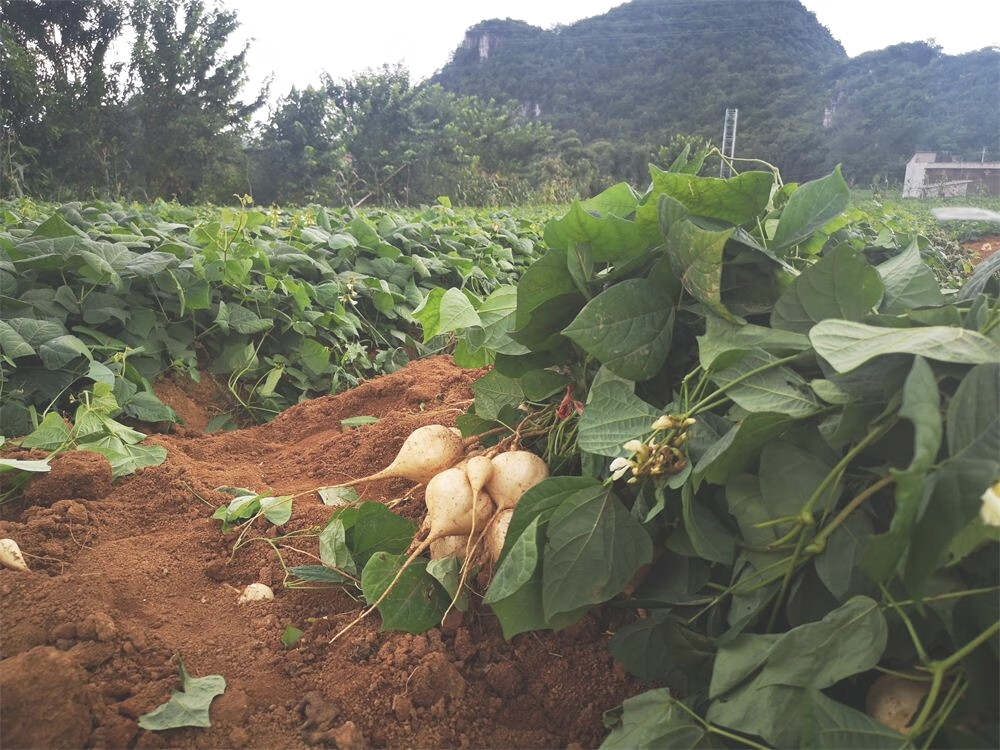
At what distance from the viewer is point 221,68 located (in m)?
15.8

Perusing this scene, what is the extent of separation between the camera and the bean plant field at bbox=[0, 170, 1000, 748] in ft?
2.27

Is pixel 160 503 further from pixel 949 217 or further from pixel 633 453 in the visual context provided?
pixel 949 217

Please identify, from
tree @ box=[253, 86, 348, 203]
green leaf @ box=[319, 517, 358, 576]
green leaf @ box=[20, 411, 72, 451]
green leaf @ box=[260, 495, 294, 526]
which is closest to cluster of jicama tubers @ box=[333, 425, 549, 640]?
green leaf @ box=[319, 517, 358, 576]

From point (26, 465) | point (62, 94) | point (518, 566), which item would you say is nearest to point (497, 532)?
point (518, 566)

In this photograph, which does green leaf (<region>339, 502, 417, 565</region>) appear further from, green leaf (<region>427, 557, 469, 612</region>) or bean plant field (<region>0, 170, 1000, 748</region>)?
green leaf (<region>427, 557, 469, 612</region>)

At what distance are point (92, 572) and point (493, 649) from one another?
0.68 metres

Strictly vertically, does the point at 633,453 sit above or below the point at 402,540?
above

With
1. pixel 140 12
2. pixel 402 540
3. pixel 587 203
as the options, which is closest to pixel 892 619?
pixel 402 540

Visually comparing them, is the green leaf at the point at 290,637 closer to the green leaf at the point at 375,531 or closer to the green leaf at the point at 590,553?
the green leaf at the point at 375,531

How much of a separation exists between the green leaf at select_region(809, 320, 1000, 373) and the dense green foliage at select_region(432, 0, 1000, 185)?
6.41 ft

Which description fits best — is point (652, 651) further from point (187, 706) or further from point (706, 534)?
point (187, 706)

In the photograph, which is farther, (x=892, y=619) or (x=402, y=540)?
(x=402, y=540)

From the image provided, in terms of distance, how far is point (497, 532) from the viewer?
1.12 m

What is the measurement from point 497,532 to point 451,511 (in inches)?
3.3
